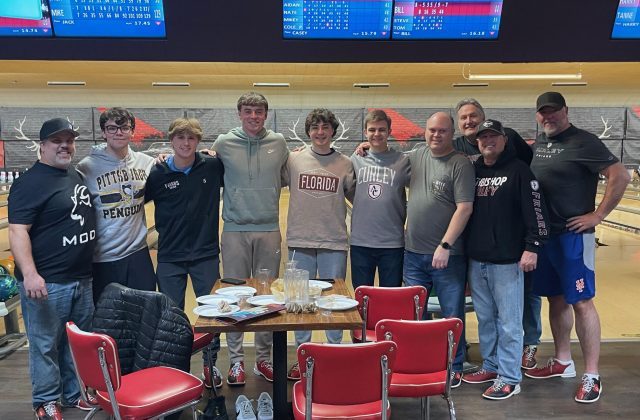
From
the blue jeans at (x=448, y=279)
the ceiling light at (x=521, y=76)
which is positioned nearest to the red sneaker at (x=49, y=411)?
the blue jeans at (x=448, y=279)

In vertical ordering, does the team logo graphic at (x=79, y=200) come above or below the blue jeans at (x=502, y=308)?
above

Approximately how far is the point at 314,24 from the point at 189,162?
95 cm

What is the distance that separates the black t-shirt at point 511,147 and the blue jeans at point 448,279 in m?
0.57

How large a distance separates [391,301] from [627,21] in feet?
6.54

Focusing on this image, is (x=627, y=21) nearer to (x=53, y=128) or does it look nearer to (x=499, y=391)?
(x=499, y=391)

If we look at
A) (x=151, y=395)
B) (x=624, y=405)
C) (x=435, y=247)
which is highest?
(x=435, y=247)

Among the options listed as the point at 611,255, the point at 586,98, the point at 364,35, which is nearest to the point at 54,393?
the point at 364,35

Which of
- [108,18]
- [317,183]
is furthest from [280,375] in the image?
[108,18]

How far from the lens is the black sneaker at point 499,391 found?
2.57m

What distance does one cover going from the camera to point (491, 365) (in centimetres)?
274

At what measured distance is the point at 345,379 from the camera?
162cm

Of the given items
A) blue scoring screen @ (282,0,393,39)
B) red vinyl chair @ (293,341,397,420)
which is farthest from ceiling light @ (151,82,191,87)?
red vinyl chair @ (293,341,397,420)

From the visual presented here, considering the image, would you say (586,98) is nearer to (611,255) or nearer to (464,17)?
(611,255)

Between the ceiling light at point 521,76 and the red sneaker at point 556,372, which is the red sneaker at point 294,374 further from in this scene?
the ceiling light at point 521,76
